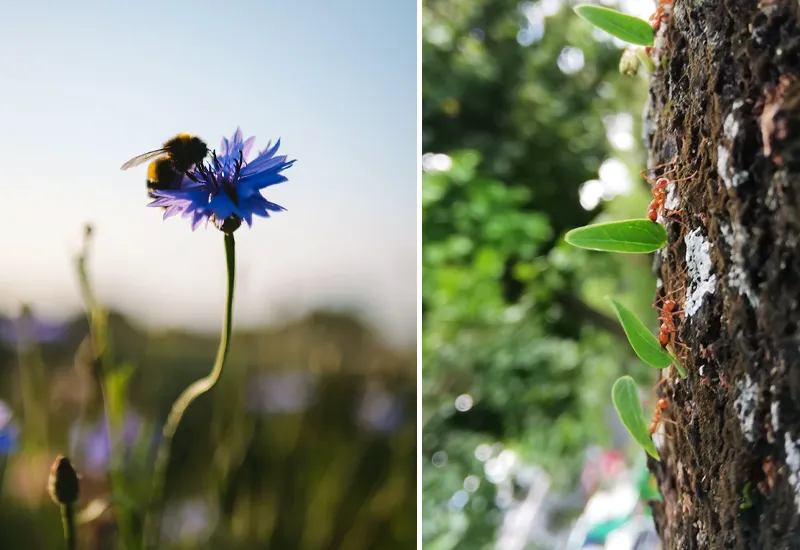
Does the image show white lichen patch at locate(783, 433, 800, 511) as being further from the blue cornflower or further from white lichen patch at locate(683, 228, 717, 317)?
the blue cornflower

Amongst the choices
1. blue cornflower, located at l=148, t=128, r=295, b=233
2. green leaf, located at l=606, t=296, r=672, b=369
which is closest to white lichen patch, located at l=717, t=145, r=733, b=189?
green leaf, located at l=606, t=296, r=672, b=369

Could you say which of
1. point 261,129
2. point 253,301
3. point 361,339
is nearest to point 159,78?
point 261,129

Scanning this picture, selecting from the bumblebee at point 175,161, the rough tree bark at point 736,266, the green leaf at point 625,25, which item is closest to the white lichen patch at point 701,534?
the rough tree bark at point 736,266

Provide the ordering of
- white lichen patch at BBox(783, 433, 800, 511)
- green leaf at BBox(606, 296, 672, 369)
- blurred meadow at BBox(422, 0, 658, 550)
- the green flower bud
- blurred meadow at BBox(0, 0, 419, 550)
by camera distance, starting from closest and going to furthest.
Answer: white lichen patch at BBox(783, 433, 800, 511), green leaf at BBox(606, 296, 672, 369), the green flower bud, blurred meadow at BBox(0, 0, 419, 550), blurred meadow at BBox(422, 0, 658, 550)

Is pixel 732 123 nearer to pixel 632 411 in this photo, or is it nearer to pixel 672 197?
pixel 672 197

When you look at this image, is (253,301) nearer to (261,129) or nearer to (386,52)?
(261,129)
